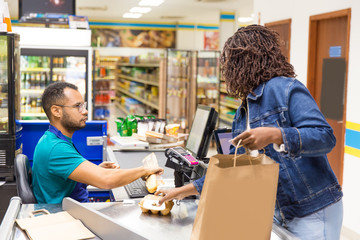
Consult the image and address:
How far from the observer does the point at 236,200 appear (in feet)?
4.66

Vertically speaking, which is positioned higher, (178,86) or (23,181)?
(178,86)

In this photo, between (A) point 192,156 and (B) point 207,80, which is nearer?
(A) point 192,156

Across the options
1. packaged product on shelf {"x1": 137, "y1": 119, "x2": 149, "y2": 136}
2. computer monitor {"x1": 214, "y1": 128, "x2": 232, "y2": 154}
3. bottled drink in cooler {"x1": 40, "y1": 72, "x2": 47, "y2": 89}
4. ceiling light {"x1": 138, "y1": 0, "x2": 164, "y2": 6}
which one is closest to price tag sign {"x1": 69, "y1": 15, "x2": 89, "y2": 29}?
bottled drink in cooler {"x1": 40, "y1": 72, "x2": 47, "y2": 89}

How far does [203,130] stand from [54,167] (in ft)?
2.90

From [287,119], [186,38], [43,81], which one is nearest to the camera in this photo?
[287,119]

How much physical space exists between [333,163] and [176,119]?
4886 millimetres

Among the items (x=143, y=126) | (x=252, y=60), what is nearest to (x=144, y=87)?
(x=143, y=126)

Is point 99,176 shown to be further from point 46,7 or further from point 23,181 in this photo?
point 46,7

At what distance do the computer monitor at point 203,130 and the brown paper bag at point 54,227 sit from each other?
948 mm

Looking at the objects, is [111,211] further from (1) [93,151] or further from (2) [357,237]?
(2) [357,237]

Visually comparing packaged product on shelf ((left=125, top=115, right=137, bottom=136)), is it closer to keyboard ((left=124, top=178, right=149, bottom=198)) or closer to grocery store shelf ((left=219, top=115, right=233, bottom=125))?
keyboard ((left=124, top=178, right=149, bottom=198))

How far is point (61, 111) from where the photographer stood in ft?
8.25

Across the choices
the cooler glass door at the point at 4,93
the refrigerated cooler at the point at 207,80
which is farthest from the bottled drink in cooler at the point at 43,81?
the refrigerated cooler at the point at 207,80

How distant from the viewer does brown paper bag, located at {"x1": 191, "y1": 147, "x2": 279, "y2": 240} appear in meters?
1.39
